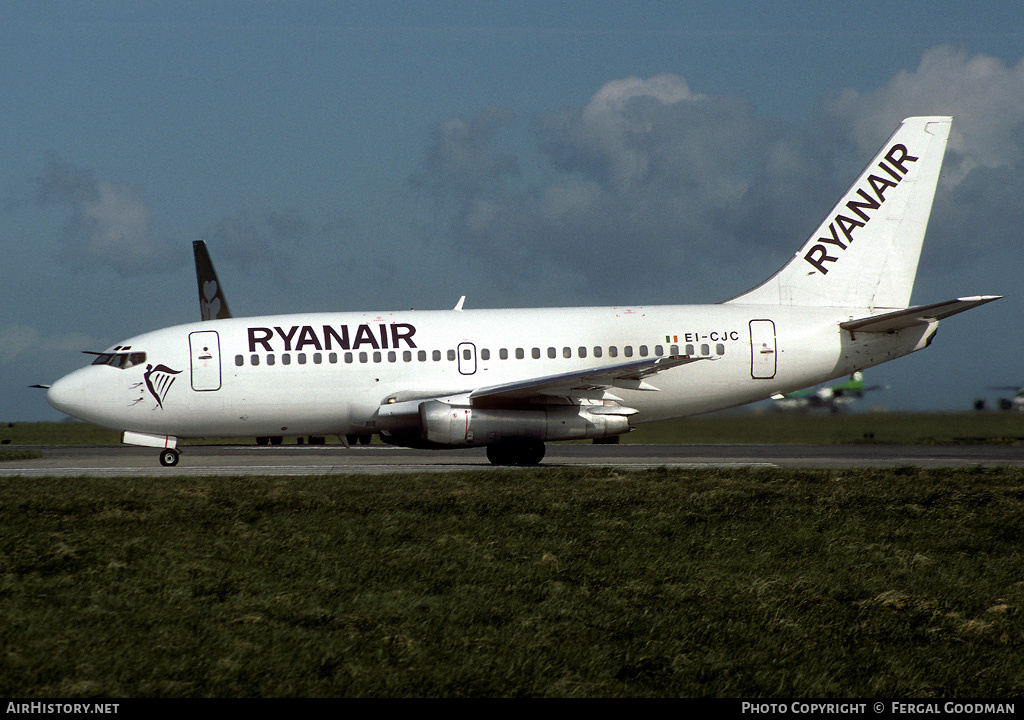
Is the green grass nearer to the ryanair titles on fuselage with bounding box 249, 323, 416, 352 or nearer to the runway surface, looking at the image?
the runway surface

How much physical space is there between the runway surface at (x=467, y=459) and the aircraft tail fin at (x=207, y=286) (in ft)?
27.8

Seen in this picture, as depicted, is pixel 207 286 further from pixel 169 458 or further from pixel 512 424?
pixel 512 424

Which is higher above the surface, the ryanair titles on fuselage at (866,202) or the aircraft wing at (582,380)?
the ryanair titles on fuselage at (866,202)

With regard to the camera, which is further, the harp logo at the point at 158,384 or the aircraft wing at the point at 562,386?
the harp logo at the point at 158,384

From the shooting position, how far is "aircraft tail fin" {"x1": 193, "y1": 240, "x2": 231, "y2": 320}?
41.9m

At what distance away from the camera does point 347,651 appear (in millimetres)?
8000

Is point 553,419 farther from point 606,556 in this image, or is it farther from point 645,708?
point 645,708

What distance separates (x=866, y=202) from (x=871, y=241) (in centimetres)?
102

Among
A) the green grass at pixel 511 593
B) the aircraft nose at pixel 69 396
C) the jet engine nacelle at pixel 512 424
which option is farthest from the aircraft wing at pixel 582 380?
the aircraft nose at pixel 69 396

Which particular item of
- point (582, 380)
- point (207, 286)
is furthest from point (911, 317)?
point (207, 286)

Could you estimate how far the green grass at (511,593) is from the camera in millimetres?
7570

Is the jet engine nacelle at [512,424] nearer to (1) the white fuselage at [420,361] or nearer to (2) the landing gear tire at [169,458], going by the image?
(1) the white fuselage at [420,361]

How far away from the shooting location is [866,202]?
26172mm

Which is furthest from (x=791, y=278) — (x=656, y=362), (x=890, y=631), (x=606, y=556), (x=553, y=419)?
(x=890, y=631)
